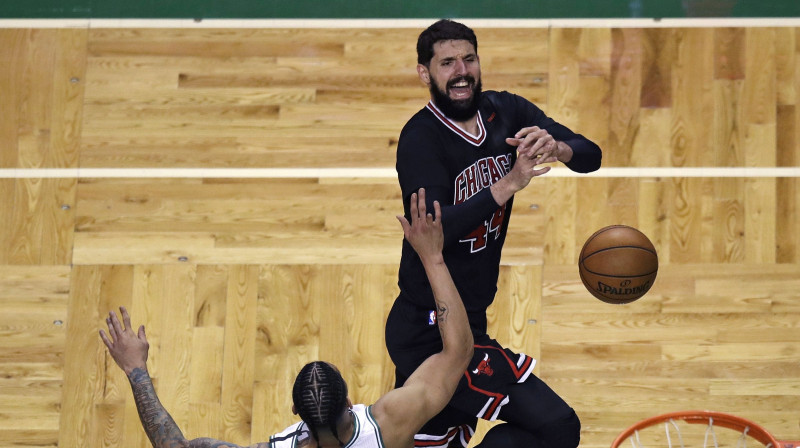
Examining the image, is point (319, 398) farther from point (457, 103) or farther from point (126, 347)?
point (457, 103)

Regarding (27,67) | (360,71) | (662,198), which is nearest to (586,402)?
(662,198)

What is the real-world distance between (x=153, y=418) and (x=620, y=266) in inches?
85.5

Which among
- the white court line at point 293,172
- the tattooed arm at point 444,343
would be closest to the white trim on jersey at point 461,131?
the tattooed arm at point 444,343

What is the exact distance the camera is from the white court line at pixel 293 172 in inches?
320

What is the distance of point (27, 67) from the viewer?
8.66m

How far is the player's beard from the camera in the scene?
572 cm

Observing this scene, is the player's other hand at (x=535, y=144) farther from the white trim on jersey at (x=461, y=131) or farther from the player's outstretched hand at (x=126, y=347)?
the player's outstretched hand at (x=126, y=347)

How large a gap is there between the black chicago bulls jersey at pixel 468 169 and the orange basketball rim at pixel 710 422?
1192 millimetres

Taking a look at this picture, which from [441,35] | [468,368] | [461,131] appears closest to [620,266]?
[468,368]

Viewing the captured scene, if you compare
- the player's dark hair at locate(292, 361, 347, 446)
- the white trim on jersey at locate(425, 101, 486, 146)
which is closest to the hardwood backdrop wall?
the white trim on jersey at locate(425, 101, 486, 146)

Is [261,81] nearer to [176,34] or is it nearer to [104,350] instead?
[176,34]

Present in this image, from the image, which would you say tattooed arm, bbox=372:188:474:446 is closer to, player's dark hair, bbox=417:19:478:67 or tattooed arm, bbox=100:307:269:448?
tattooed arm, bbox=100:307:269:448

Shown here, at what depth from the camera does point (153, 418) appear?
16.9ft

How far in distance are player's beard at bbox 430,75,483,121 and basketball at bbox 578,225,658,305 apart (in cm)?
89
